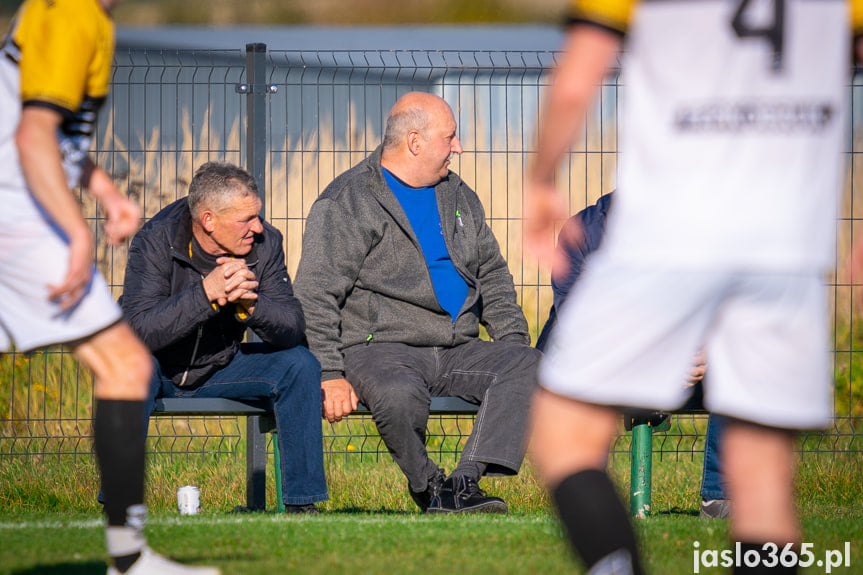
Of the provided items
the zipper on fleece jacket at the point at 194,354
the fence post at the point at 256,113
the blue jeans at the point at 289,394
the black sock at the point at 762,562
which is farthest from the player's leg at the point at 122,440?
the fence post at the point at 256,113

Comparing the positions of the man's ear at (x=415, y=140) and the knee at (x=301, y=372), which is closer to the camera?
the knee at (x=301, y=372)

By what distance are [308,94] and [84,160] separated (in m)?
4.30

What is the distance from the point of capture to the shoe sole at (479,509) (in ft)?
16.1

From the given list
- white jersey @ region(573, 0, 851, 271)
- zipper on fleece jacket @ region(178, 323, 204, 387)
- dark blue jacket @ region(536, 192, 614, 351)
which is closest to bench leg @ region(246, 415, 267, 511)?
zipper on fleece jacket @ region(178, 323, 204, 387)

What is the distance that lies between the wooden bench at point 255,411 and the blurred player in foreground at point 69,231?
6.48ft

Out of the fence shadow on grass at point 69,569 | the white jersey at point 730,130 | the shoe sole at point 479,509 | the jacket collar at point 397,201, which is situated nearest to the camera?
the white jersey at point 730,130

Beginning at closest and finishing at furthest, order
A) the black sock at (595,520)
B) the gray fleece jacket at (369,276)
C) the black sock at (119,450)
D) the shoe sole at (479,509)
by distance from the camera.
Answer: the black sock at (595,520), the black sock at (119,450), the shoe sole at (479,509), the gray fleece jacket at (369,276)

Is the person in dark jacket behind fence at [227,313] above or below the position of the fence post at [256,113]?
below

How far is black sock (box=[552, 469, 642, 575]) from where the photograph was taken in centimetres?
231

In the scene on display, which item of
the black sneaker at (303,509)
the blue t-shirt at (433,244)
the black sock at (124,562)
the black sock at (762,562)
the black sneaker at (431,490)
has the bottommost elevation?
the black sneaker at (303,509)

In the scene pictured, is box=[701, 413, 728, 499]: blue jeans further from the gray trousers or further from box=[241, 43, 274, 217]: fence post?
box=[241, 43, 274, 217]: fence post

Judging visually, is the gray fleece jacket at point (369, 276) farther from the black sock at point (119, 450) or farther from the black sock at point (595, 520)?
the black sock at point (595, 520)

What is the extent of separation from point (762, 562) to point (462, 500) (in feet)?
8.58

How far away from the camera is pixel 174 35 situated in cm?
1628
